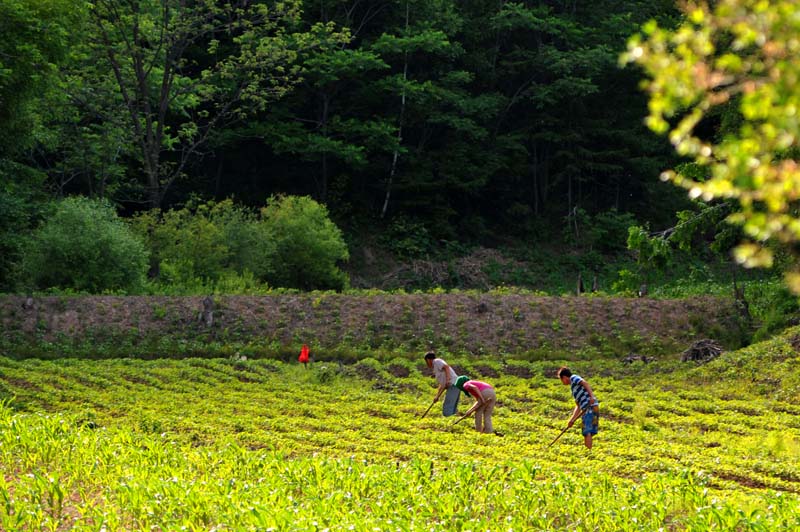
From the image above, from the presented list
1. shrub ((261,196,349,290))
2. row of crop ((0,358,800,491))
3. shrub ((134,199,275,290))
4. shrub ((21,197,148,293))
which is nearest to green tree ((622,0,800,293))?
row of crop ((0,358,800,491))

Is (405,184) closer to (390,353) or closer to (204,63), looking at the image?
(204,63)

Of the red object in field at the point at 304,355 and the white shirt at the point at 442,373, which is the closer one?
the white shirt at the point at 442,373

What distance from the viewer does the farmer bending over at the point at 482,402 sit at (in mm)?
15508

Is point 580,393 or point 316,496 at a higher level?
point 580,393

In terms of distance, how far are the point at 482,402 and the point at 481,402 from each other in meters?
0.02

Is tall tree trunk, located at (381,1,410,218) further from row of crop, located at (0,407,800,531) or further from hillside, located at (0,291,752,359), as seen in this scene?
row of crop, located at (0,407,800,531)

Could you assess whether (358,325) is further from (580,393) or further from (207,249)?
(580,393)

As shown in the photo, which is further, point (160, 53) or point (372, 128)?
point (372, 128)

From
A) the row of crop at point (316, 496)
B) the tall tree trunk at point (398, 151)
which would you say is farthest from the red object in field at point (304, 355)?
the tall tree trunk at point (398, 151)

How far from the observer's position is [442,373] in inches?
642

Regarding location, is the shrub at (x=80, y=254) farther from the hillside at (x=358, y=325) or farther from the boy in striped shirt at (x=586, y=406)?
the boy in striped shirt at (x=586, y=406)

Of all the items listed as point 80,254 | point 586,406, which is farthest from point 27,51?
point 586,406

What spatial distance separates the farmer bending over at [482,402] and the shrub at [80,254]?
17716mm

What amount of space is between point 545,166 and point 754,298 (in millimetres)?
26179
